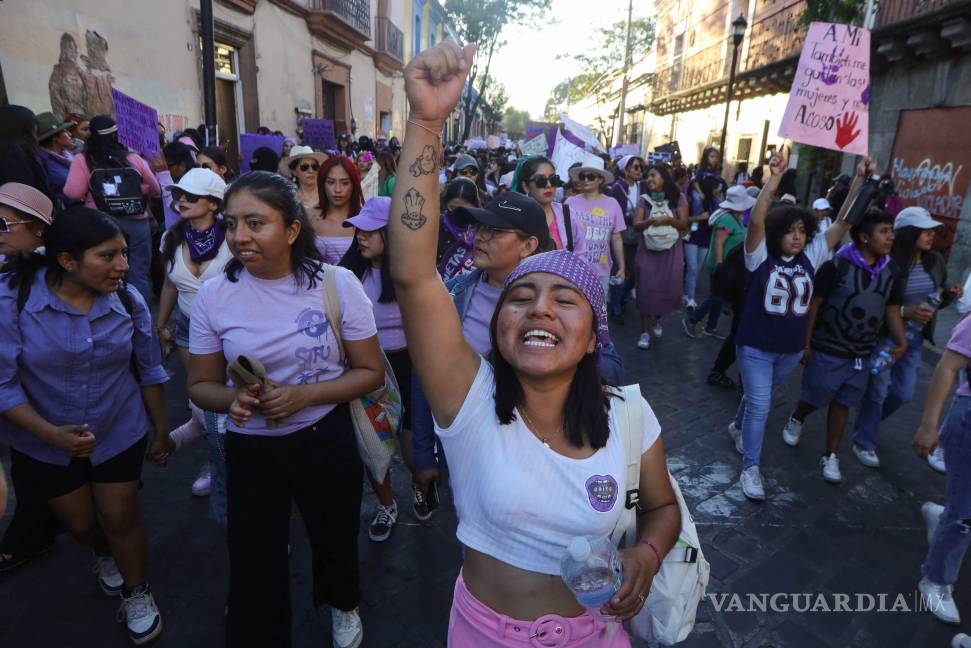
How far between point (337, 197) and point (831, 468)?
4067mm

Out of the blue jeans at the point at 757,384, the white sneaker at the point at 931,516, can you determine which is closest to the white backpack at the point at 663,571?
the white sneaker at the point at 931,516

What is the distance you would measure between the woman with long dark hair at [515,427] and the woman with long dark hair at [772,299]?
2695 millimetres

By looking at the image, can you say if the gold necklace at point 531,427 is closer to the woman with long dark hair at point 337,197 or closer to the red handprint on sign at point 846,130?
the woman with long dark hair at point 337,197

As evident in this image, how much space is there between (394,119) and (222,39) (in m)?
16.1

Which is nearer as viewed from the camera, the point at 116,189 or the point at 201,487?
→ the point at 201,487

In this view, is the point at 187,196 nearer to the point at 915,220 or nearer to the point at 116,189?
the point at 116,189

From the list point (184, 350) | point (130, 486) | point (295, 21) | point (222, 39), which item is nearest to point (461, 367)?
point (130, 486)

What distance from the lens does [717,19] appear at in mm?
25250

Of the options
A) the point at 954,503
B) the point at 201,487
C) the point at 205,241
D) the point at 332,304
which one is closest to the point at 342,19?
the point at 205,241

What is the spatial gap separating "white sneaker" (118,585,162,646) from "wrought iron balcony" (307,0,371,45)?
1593 centimetres

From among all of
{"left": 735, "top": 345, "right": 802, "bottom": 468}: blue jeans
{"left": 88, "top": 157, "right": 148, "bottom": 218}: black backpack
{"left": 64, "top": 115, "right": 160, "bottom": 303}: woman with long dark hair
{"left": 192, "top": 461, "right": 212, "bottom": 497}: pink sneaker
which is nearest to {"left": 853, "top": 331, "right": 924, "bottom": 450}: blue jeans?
{"left": 735, "top": 345, "right": 802, "bottom": 468}: blue jeans

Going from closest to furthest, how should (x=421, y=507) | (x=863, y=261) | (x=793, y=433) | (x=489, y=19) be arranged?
(x=421, y=507), (x=863, y=261), (x=793, y=433), (x=489, y=19)

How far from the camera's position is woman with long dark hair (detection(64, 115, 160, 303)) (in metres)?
5.36

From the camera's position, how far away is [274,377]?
2.25 m
